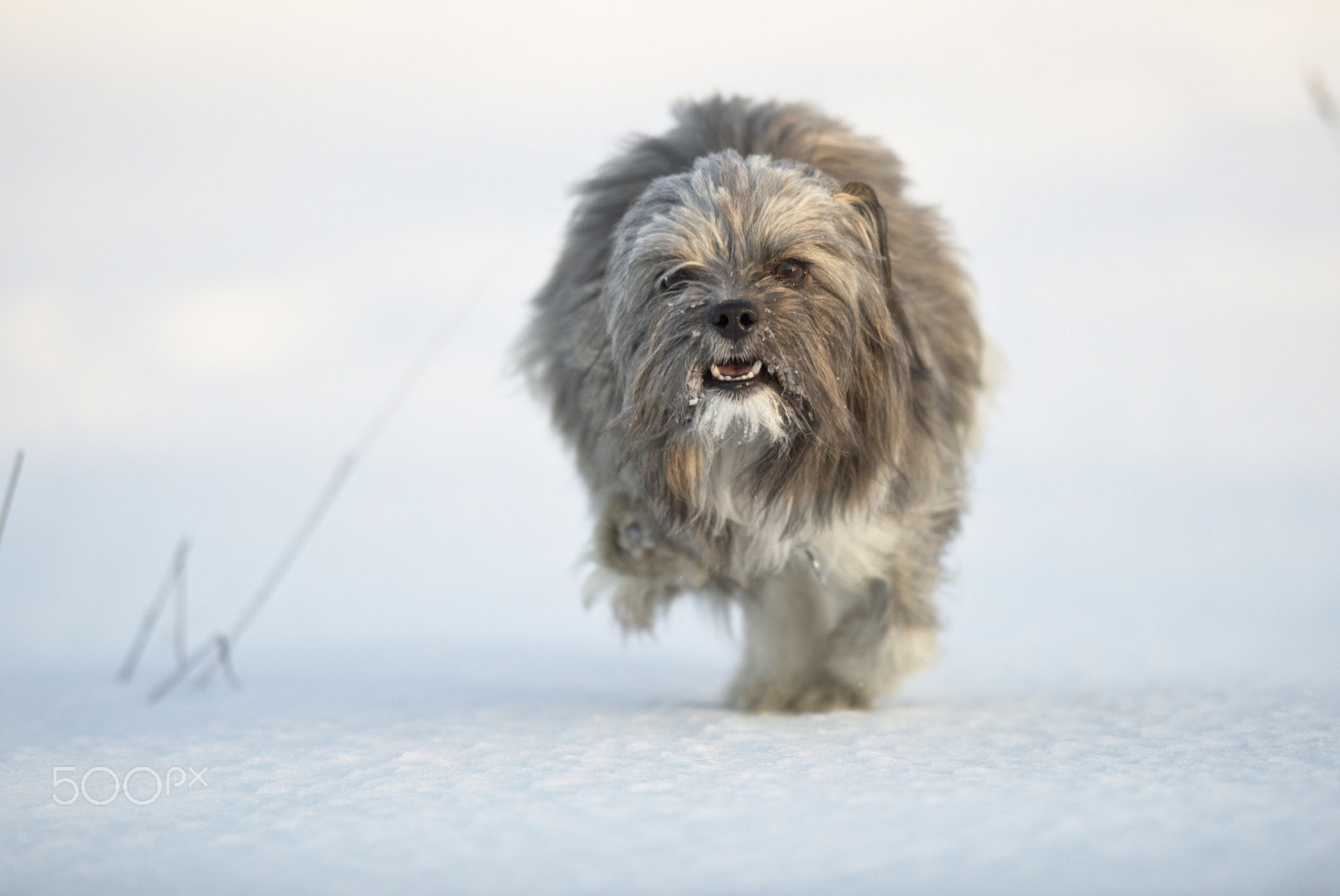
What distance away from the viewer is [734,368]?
2.95 meters

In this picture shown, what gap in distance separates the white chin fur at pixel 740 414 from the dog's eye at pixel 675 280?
31 centimetres

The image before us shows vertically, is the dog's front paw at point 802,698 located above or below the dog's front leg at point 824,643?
below

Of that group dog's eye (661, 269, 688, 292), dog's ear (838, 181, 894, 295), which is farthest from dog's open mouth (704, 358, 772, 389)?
dog's ear (838, 181, 894, 295)

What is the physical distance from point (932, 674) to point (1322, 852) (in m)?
3.16

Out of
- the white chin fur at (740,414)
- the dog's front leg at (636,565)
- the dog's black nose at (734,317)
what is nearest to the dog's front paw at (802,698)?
the dog's front leg at (636,565)

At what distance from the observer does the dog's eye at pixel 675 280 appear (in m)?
3.09

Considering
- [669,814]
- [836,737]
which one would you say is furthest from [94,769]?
[836,737]

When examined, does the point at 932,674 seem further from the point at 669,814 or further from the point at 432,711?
the point at 669,814

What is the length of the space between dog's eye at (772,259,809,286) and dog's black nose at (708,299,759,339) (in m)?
0.22

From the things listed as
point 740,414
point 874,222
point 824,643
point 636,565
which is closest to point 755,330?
point 740,414

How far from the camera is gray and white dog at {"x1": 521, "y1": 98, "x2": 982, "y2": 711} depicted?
3.03 meters

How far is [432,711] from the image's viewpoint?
3.54 meters
